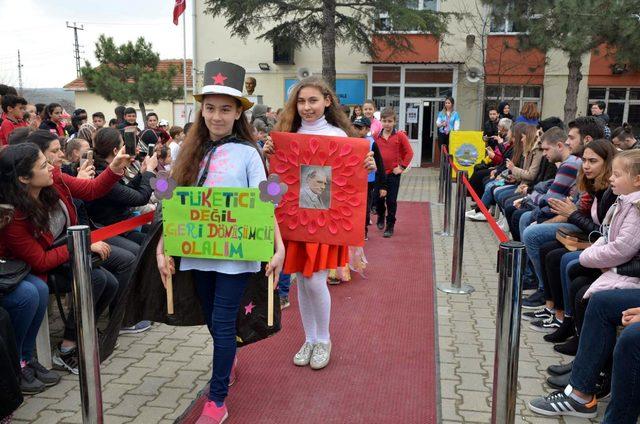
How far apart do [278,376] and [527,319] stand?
243 cm

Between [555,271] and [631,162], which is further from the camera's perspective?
[555,271]

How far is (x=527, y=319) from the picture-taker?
502cm

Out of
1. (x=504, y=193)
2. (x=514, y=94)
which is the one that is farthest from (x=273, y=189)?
(x=514, y=94)

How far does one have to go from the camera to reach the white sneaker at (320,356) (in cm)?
394

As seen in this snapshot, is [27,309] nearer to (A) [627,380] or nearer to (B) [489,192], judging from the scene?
(A) [627,380]

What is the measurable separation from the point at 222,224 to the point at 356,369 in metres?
1.59

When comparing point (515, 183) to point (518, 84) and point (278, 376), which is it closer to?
point (278, 376)

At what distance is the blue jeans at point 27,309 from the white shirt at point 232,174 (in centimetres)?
120

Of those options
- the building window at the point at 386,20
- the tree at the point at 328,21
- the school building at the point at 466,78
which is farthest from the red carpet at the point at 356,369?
the school building at the point at 466,78

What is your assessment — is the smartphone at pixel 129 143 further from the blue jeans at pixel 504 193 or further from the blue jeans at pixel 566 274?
the blue jeans at pixel 504 193

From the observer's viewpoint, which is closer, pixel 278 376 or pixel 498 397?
pixel 498 397

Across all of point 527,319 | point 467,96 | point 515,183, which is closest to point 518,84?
point 467,96

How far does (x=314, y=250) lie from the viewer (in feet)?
12.4

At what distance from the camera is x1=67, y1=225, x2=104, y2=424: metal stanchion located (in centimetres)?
272
